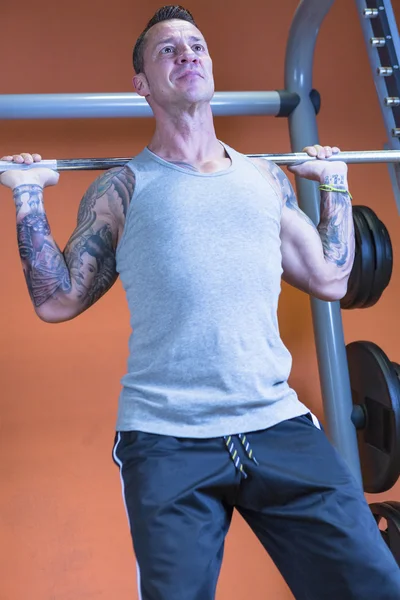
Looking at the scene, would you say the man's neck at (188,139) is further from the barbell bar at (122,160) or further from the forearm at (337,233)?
the forearm at (337,233)

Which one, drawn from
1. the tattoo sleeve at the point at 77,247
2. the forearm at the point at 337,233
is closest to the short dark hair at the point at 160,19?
the tattoo sleeve at the point at 77,247

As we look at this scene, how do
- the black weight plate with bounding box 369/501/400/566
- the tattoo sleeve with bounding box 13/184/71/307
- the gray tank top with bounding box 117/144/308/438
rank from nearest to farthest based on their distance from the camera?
the gray tank top with bounding box 117/144/308/438 < the tattoo sleeve with bounding box 13/184/71/307 < the black weight plate with bounding box 369/501/400/566

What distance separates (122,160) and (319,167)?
0.48 meters

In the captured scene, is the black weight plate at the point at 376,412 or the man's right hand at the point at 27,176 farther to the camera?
the black weight plate at the point at 376,412

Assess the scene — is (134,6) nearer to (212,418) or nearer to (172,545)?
(212,418)

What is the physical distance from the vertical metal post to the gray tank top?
88 centimetres

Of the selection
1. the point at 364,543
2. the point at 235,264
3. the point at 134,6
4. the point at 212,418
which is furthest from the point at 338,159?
the point at 134,6

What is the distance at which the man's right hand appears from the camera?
1.70 metres

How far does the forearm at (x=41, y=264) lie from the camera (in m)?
1.62

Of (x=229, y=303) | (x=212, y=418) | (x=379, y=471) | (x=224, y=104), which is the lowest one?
(x=379, y=471)

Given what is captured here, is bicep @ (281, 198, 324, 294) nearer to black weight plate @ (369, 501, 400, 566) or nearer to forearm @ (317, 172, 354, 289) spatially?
forearm @ (317, 172, 354, 289)

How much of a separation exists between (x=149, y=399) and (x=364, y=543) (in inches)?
17.8

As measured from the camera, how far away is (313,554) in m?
1.36

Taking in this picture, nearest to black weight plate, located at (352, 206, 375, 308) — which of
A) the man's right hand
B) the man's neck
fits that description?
the man's neck
